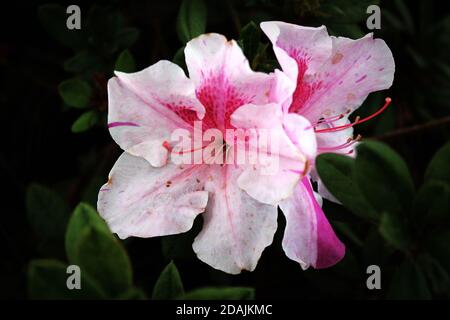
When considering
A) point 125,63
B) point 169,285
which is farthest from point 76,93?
point 169,285

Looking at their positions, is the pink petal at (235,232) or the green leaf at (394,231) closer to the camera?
the green leaf at (394,231)

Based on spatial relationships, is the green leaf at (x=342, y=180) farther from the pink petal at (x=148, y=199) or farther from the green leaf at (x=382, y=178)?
the pink petal at (x=148, y=199)

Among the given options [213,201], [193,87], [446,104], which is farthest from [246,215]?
[446,104]

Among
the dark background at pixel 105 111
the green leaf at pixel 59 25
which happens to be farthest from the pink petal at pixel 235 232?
the green leaf at pixel 59 25

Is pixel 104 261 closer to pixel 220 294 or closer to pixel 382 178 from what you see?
pixel 220 294

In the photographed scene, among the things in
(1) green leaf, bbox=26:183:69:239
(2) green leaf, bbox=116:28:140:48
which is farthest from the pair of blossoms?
(2) green leaf, bbox=116:28:140:48

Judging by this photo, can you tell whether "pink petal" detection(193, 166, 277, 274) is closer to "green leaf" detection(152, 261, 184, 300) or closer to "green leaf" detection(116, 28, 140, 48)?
"green leaf" detection(152, 261, 184, 300)

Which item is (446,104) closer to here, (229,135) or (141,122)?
(229,135)
